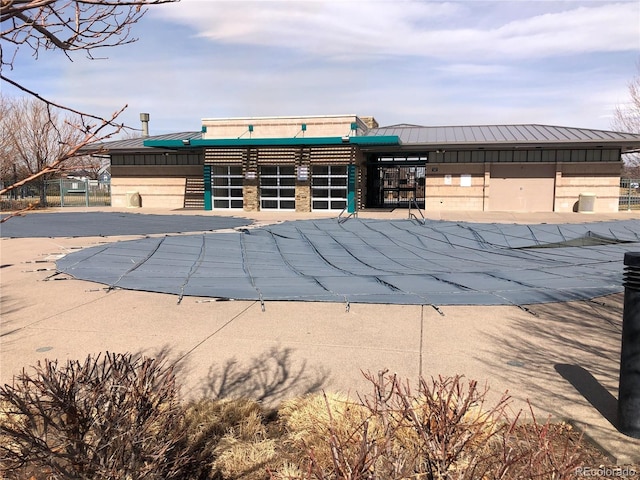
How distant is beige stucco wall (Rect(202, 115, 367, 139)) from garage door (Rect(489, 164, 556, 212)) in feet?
28.8

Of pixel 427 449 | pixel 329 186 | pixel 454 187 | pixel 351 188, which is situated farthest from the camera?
pixel 454 187

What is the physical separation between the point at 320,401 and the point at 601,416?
2156 mm

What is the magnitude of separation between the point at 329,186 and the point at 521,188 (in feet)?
35.8

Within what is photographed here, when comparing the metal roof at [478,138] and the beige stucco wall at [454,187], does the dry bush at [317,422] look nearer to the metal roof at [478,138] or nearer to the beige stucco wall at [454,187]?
the metal roof at [478,138]

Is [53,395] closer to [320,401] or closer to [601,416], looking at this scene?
[320,401]

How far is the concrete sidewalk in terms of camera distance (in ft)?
14.1

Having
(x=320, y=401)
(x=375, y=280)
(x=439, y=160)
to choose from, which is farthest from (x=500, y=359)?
(x=439, y=160)

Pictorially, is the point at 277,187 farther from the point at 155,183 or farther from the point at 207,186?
the point at 155,183

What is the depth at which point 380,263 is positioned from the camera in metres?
10.4

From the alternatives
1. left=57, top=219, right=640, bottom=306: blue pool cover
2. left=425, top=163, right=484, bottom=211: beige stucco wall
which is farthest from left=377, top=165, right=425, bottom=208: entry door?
left=57, top=219, right=640, bottom=306: blue pool cover

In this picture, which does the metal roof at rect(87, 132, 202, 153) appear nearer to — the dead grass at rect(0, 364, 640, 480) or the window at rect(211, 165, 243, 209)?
the window at rect(211, 165, 243, 209)

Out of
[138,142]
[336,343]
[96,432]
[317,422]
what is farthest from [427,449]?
[138,142]

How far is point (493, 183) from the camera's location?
27.9 metres

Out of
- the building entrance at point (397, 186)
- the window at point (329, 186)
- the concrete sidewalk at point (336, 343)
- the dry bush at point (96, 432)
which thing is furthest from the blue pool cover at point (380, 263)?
the building entrance at point (397, 186)
